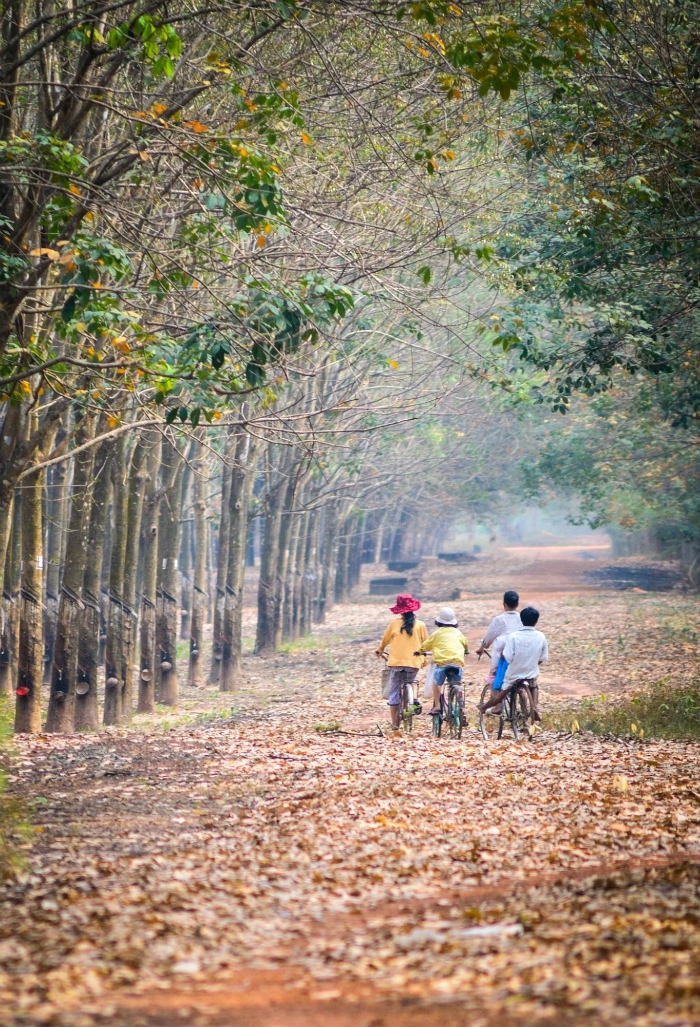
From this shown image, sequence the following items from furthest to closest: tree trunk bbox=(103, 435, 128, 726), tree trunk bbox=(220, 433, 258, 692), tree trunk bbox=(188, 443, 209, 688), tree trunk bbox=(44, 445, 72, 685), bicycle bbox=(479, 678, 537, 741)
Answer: tree trunk bbox=(188, 443, 209, 688)
tree trunk bbox=(220, 433, 258, 692)
tree trunk bbox=(44, 445, 72, 685)
tree trunk bbox=(103, 435, 128, 726)
bicycle bbox=(479, 678, 537, 741)

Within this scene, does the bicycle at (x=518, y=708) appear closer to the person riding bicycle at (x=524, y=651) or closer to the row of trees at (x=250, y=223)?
the person riding bicycle at (x=524, y=651)

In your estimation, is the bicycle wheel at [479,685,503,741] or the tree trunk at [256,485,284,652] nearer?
the bicycle wheel at [479,685,503,741]

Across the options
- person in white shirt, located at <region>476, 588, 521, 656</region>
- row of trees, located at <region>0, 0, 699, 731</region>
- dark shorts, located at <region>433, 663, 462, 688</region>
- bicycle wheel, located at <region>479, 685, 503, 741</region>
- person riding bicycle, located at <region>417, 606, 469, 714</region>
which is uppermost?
row of trees, located at <region>0, 0, 699, 731</region>

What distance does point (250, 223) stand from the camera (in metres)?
11.0

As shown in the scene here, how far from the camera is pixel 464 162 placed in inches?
743

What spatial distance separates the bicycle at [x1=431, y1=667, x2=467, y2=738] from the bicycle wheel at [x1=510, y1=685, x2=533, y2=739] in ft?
2.69

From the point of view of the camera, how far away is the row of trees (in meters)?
10.9

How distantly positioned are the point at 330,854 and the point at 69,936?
8.97 ft

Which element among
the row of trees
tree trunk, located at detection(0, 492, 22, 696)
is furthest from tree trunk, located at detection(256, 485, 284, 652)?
tree trunk, located at detection(0, 492, 22, 696)

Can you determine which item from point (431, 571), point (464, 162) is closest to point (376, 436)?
point (464, 162)

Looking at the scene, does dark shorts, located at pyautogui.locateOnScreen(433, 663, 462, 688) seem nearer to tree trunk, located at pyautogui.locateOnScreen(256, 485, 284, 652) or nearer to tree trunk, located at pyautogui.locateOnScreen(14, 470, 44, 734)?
tree trunk, located at pyautogui.locateOnScreen(14, 470, 44, 734)

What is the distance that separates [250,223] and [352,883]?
20.1 ft

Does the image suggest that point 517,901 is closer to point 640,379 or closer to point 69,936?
point 69,936

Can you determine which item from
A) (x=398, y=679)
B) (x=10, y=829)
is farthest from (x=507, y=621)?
(x=10, y=829)
